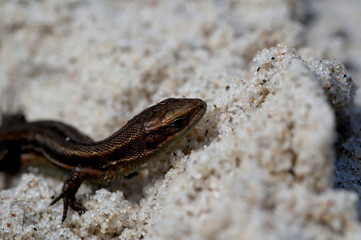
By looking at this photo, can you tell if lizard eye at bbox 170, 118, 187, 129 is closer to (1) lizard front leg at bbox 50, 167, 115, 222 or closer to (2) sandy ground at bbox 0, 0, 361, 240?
(2) sandy ground at bbox 0, 0, 361, 240

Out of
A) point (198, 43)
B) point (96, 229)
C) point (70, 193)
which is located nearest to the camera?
point (96, 229)

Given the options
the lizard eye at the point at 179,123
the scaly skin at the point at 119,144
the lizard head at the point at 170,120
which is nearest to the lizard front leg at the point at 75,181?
the scaly skin at the point at 119,144

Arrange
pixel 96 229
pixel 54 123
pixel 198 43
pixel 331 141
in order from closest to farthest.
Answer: pixel 331 141 < pixel 96 229 < pixel 54 123 < pixel 198 43

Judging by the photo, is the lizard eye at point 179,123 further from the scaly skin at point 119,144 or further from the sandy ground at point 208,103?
the sandy ground at point 208,103

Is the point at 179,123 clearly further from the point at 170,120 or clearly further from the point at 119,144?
the point at 119,144

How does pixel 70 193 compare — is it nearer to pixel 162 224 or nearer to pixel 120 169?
pixel 120 169

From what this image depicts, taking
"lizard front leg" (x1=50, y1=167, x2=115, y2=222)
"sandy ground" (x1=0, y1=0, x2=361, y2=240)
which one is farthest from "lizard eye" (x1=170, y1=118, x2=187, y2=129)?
"lizard front leg" (x1=50, y1=167, x2=115, y2=222)

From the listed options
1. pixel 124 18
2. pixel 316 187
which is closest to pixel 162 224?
pixel 316 187

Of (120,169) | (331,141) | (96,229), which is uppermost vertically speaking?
(331,141)
